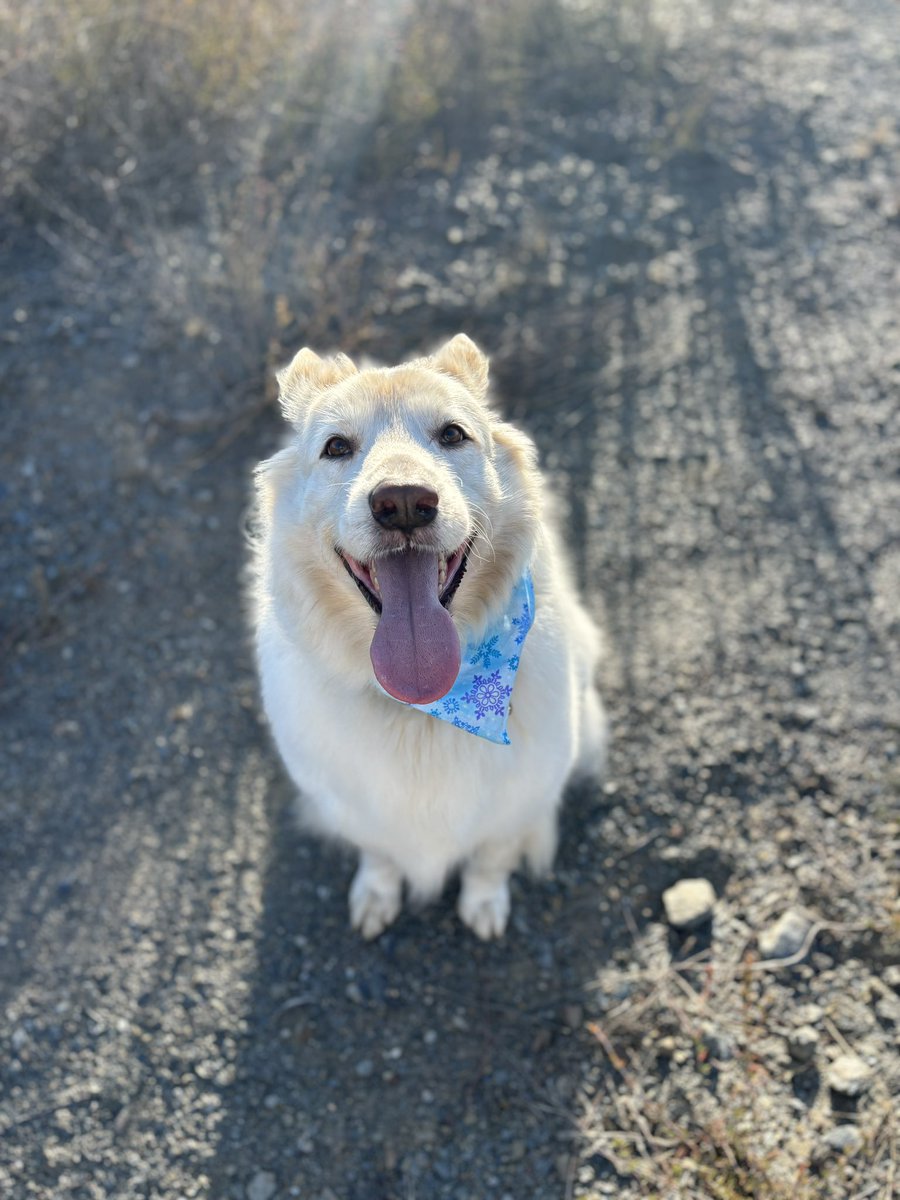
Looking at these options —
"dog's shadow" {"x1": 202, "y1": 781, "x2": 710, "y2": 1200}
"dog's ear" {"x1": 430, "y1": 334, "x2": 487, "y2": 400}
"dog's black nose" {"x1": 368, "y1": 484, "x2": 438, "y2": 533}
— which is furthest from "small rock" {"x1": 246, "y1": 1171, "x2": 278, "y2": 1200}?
"dog's ear" {"x1": 430, "y1": 334, "x2": 487, "y2": 400}

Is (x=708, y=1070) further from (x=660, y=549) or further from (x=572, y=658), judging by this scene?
(x=660, y=549)

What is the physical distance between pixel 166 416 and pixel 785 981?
394cm

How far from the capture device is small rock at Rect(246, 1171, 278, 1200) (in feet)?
9.42

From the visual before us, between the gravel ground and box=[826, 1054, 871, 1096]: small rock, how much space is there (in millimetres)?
19

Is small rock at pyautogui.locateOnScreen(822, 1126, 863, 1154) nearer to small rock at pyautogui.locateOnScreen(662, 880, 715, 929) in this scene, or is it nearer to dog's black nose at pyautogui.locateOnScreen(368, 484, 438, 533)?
small rock at pyautogui.locateOnScreen(662, 880, 715, 929)

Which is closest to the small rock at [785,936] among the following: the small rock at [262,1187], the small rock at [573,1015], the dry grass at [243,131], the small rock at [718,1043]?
the small rock at [718,1043]

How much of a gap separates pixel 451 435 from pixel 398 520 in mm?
510

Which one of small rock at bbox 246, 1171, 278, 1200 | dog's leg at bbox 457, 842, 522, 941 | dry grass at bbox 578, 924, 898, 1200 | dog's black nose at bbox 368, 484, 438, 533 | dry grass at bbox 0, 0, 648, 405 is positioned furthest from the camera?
dry grass at bbox 0, 0, 648, 405

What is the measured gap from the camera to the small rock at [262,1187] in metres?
2.87

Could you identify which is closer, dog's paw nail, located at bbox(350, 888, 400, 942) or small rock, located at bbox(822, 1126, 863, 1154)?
small rock, located at bbox(822, 1126, 863, 1154)

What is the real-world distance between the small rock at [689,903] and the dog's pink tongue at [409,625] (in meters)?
1.62

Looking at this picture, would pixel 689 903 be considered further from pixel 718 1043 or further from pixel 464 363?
pixel 464 363

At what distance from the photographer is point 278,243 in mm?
5430

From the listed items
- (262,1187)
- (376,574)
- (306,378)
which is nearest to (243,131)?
(306,378)
